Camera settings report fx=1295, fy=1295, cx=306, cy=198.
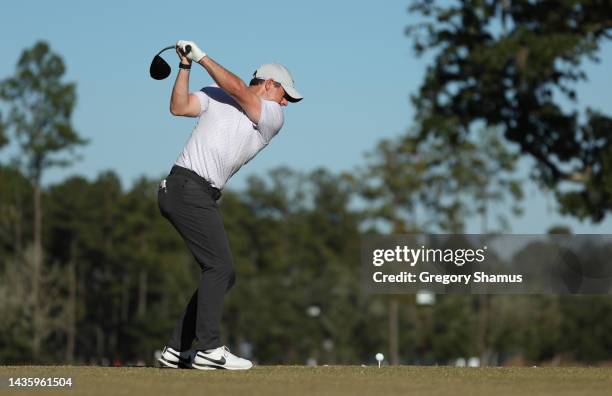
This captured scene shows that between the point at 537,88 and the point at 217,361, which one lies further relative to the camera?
the point at 537,88

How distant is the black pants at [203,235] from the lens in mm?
10148

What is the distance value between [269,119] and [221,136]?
0.41 m

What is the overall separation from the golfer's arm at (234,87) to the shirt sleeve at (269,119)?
79 mm

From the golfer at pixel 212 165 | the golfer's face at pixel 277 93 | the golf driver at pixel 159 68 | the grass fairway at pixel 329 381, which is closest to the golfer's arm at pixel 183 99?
the golfer at pixel 212 165

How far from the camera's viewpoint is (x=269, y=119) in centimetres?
1020

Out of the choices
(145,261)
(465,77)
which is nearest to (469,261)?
(465,77)

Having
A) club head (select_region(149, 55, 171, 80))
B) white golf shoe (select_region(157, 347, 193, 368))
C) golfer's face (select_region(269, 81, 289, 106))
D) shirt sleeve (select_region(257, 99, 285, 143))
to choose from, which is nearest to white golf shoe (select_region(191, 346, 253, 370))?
white golf shoe (select_region(157, 347, 193, 368))

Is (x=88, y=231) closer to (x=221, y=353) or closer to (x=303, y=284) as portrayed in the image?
(x=303, y=284)

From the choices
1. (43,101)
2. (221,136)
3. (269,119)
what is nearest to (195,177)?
(221,136)

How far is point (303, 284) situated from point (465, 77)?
231ft

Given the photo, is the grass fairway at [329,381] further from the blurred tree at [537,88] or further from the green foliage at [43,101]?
the green foliage at [43,101]

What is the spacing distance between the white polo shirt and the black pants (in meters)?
0.10

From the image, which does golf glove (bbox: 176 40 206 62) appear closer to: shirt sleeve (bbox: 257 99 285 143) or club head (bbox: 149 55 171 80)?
shirt sleeve (bbox: 257 99 285 143)

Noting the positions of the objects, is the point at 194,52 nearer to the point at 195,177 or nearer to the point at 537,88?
the point at 195,177
